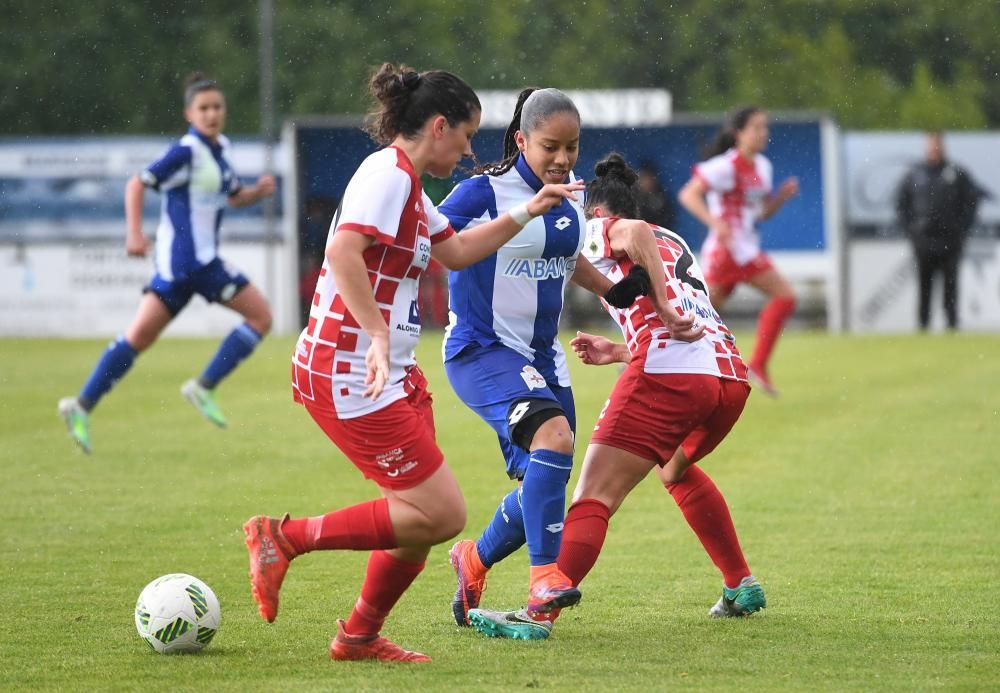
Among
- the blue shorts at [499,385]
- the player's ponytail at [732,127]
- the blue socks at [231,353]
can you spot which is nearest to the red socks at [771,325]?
the player's ponytail at [732,127]

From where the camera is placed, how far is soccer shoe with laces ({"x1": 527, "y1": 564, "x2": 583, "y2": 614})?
5.07 metres

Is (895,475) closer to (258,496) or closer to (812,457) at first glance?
(812,457)

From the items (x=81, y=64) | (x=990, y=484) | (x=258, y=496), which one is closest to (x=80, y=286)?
(x=81, y=64)

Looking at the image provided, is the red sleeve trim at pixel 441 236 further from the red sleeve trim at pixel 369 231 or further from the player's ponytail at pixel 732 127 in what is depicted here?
the player's ponytail at pixel 732 127

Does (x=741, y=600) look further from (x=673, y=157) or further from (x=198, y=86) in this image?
(x=673, y=157)

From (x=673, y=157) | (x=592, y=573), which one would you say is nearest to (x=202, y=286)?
(x=592, y=573)

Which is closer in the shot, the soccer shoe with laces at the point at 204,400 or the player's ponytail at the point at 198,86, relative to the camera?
the player's ponytail at the point at 198,86

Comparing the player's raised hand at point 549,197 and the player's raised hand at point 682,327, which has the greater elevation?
the player's raised hand at point 549,197

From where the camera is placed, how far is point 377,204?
469 centimetres

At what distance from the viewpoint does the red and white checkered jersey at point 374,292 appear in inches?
185

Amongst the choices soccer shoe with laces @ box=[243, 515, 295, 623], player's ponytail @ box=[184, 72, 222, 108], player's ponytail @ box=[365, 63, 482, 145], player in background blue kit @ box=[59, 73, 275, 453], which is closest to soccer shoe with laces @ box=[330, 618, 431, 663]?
soccer shoe with laces @ box=[243, 515, 295, 623]

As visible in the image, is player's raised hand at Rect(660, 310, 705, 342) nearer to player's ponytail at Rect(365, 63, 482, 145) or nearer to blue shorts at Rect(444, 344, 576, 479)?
blue shorts at Rect(444, 344, 576, 479)

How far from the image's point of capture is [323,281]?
15.9 ft

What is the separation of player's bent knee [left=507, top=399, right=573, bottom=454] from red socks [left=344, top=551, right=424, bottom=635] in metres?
0.63
